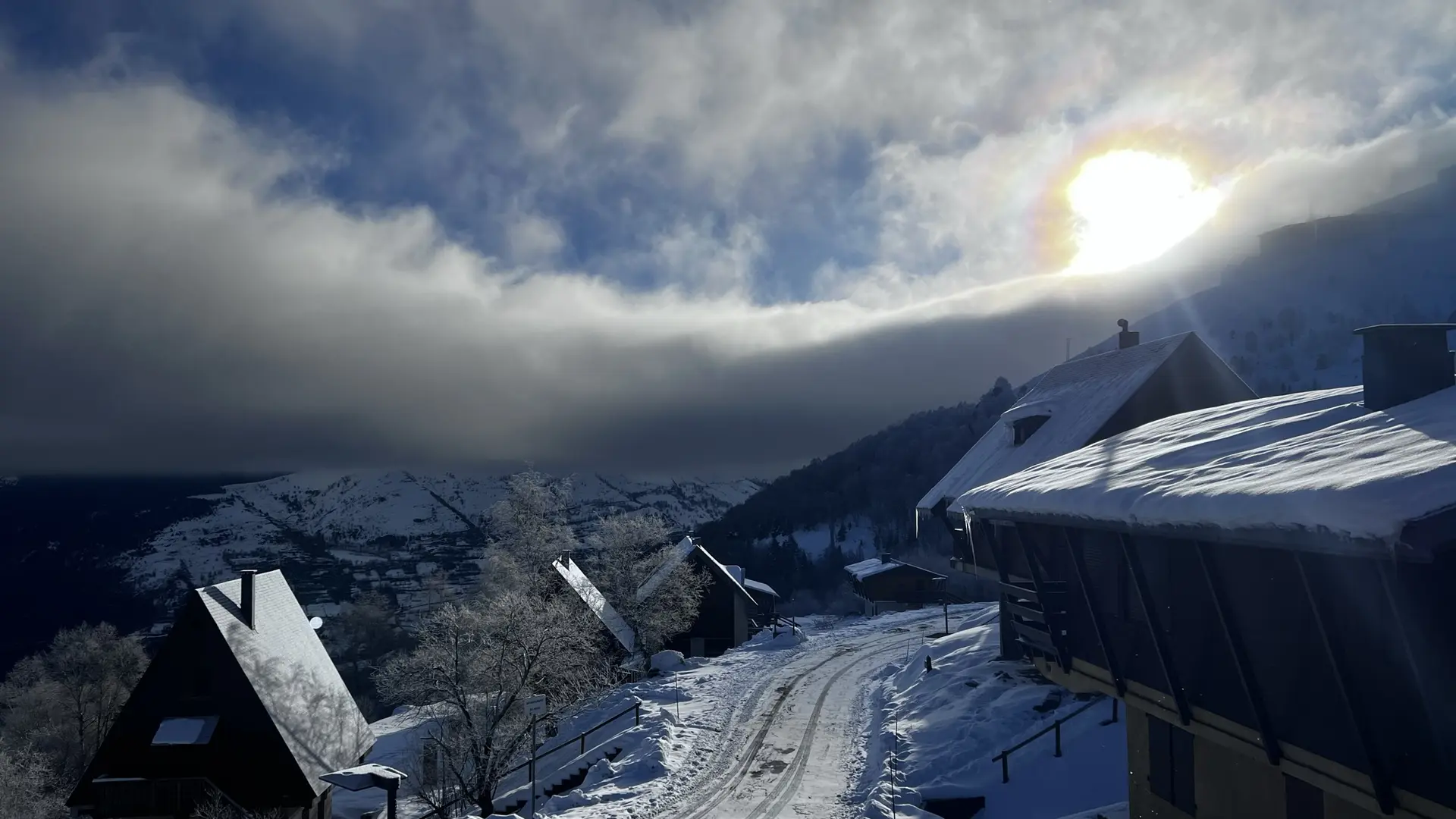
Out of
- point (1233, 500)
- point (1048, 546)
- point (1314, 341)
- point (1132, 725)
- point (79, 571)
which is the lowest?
point (79, 571)

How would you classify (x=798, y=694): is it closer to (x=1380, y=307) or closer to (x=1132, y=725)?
(x=1132, y=725)

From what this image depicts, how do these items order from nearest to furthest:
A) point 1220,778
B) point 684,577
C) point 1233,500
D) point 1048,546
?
1. point 1233,500
2. point 1220,778
3. point 1048,546
4. point 684,577

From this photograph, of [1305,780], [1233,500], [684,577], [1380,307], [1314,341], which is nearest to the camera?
[1233,500]

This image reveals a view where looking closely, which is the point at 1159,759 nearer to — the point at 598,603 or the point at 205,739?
the point at 205,739

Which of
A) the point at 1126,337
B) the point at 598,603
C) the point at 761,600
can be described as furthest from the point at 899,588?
the point at 1126,337

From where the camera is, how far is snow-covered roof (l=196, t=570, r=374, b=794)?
25.6 m

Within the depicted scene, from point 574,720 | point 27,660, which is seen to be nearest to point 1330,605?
point 574,720

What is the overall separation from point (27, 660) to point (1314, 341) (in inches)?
8729

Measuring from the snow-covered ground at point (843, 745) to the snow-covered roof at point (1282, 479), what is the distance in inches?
345

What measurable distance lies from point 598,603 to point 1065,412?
2698cm

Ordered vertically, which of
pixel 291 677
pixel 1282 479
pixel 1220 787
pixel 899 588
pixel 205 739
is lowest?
pixel 899 588

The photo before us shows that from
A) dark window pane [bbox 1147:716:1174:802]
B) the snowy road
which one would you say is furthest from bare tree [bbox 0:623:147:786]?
dark window pane [bbox 1147:716:1174:802]

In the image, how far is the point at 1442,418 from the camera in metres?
7.56

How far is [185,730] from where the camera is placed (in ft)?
81.1
